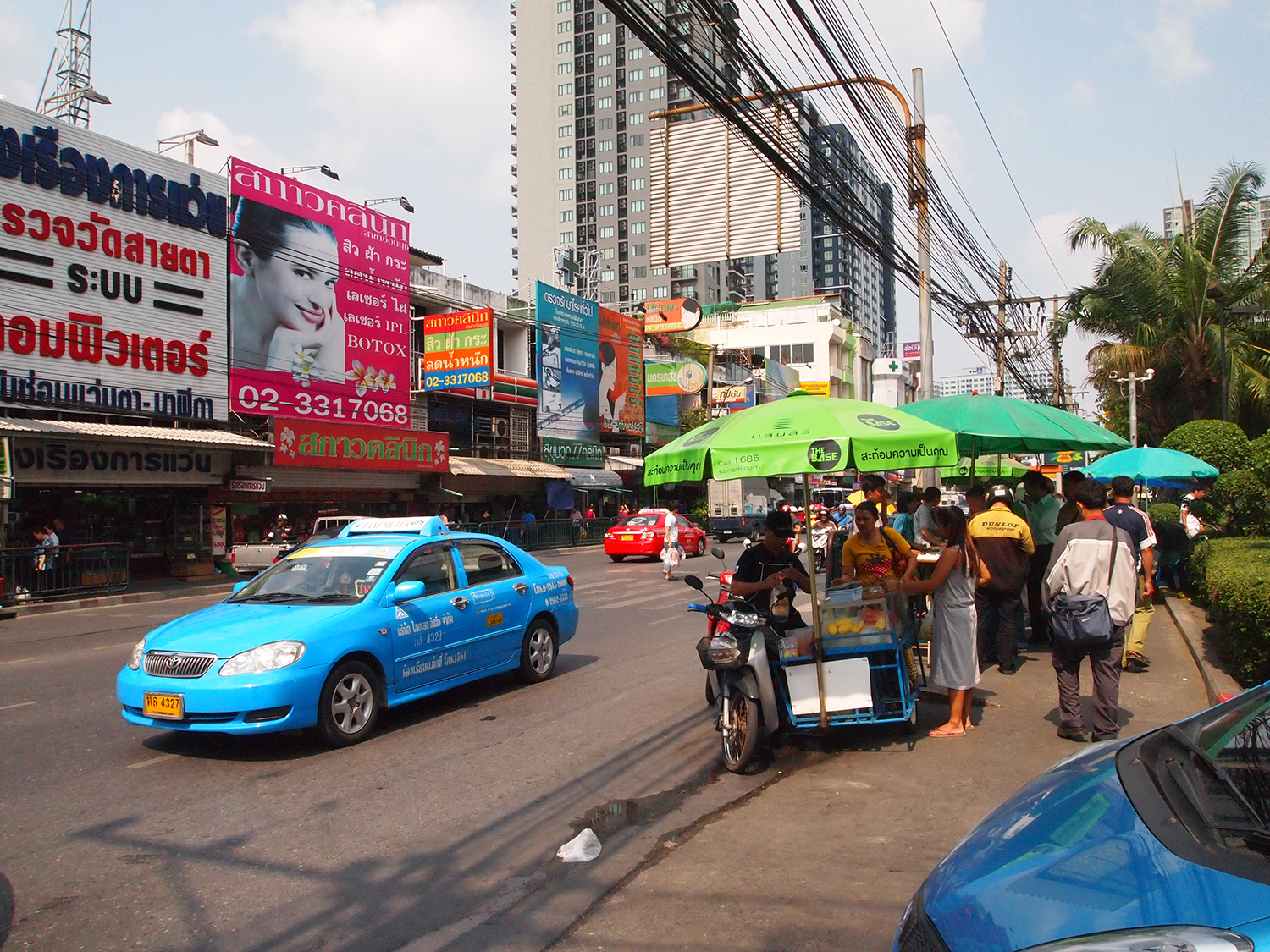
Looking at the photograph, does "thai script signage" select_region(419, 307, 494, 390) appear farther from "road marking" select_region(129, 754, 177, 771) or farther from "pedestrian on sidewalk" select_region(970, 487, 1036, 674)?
"road marking" select_region(129, 754, 177, 771)

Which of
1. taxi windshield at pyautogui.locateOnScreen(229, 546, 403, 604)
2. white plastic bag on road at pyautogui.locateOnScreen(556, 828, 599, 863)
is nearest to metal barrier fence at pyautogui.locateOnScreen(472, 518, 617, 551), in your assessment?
taxi windshield at pyautogui.locateOnScreen(229, 546, 403, 604)

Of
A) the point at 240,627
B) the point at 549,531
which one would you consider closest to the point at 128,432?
the point at 549,531

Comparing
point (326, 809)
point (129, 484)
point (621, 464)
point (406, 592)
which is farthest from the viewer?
point (621, 464)

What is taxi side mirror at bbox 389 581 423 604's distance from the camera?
7164mm

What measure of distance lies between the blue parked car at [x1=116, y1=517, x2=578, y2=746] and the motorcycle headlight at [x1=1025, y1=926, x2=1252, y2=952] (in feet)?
17.5

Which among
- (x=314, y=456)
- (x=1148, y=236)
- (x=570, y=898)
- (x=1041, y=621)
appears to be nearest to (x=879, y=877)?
(x=570, y=898)

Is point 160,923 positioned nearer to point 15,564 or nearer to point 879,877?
point 879,877

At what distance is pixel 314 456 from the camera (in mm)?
25250

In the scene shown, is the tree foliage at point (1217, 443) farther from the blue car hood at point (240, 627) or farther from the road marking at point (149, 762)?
the road marking at point (149, 762)

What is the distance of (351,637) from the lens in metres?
6.74

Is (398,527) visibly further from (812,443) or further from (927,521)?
(927,521)

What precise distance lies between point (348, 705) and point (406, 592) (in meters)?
0.95

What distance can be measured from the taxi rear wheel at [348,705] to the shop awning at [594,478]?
99.4ft

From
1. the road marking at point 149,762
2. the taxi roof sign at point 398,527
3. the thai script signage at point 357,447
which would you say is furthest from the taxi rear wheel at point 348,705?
the thai script signage at point 357,447
